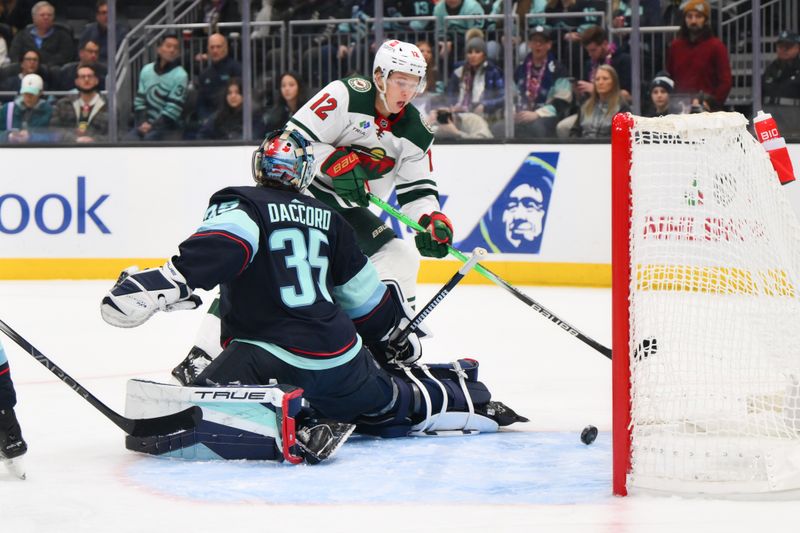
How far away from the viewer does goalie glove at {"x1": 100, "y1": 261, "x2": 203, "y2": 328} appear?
313cm

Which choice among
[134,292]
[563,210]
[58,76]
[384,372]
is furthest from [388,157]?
[58,76]

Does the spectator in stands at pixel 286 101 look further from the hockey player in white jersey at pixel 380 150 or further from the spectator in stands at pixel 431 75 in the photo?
the hockey player in white jersey at pixel 380 150

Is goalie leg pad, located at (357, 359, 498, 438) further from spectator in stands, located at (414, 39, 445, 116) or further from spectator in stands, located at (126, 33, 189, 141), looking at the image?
spectator in stands, located at (126, 33, 189, 141)

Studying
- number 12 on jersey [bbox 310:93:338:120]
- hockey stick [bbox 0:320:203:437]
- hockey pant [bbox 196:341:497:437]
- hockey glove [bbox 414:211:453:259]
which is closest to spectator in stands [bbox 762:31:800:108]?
hockey glove [bbox 414:211:453:259]

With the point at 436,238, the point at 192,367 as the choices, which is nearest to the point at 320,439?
the point at 192,367

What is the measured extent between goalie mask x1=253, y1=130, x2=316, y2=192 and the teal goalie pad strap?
0.55 metres

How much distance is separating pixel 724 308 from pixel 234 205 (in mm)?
1236

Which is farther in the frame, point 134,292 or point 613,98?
point 613,98

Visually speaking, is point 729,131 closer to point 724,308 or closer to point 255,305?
point 724,308

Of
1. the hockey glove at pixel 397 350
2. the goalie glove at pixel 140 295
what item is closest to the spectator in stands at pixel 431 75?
the hockey glove at pixel 397 350

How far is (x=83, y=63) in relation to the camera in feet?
28.4

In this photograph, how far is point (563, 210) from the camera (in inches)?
305

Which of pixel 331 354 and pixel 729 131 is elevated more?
pixel 729 131

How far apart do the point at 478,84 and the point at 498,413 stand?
14.6 ft
